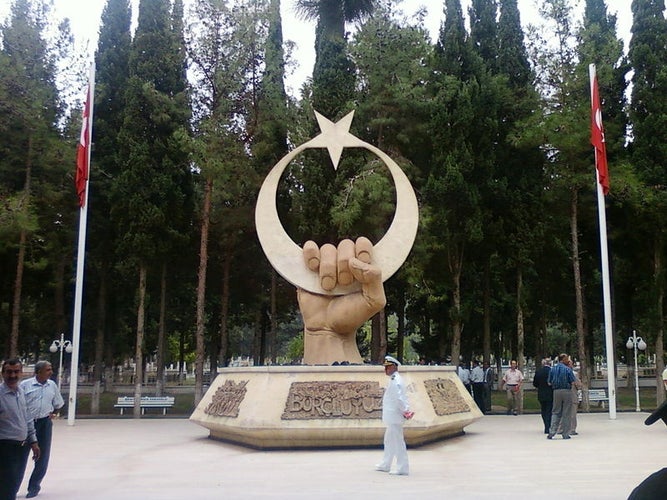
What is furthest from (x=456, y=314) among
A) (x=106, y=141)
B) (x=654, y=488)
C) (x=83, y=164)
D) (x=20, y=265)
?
(x=654, y=488)

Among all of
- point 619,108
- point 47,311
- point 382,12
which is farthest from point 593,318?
point 47,311

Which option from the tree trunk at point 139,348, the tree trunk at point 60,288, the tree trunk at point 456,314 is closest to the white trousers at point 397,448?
the tree trunk at point 139,348

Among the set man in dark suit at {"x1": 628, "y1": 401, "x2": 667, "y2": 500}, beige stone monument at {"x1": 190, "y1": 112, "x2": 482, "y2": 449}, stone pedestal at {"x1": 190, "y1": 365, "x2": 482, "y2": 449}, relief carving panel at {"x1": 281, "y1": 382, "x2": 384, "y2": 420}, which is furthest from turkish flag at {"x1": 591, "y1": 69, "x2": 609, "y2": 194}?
man in dark suit at {"x1": 628, "y1": 401, "x2": 667, "y2": 500}

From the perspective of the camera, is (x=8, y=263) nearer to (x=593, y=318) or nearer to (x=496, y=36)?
(x=496, y=36)

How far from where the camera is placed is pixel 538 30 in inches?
841

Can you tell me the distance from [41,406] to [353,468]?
3811 mm

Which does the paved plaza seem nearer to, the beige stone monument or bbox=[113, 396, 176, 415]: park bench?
the beige stone monument

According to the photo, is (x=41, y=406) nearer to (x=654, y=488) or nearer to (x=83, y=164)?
(x=654, y=488)

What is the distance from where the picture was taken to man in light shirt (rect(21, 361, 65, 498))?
6.93m

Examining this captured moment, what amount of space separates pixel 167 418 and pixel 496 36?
16872mm

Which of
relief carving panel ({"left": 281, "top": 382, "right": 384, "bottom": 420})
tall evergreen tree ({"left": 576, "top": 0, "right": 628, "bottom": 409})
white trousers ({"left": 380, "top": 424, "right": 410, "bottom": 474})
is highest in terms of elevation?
tall evergreen tree ({"left": 576, "top": 0, "right": 628, "bottom": 409})

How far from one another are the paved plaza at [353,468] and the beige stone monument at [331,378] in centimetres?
33

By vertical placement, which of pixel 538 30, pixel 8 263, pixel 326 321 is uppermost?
pixel 538 30

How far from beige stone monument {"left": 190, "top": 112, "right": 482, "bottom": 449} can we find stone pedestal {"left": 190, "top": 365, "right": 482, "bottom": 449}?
0.6 inches
